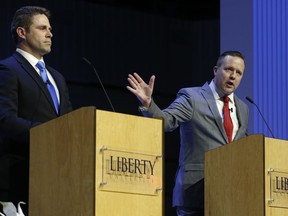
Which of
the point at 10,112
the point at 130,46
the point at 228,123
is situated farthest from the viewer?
the point at 130,46

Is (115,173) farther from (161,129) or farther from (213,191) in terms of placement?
(213,191)

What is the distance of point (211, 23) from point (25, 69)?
4.27m

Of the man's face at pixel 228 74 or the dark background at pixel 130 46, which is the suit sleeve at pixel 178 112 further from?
the dark background at pixel 130 46

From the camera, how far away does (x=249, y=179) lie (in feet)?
12.2

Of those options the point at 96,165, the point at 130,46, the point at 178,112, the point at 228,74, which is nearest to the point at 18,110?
the point at 96,165

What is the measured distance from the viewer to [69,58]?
7.10m

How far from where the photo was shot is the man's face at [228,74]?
4508 mm

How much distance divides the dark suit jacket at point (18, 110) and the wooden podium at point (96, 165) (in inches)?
8.5

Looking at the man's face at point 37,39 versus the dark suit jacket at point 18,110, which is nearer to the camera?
the dark suit jacket at point 18,110

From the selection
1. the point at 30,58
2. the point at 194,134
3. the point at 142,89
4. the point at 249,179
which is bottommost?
the point at 249,179

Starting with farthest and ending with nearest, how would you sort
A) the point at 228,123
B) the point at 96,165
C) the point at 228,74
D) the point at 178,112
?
the point at 228,74
the point at 228,123
the point at 178,112
the point at 96,165

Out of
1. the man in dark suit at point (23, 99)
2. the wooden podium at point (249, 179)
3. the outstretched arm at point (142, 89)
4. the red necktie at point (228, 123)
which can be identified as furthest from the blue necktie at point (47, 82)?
the red necktie at point (228, 123)

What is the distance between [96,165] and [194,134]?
4.09 ft

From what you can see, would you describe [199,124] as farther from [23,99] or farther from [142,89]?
[23,99]
